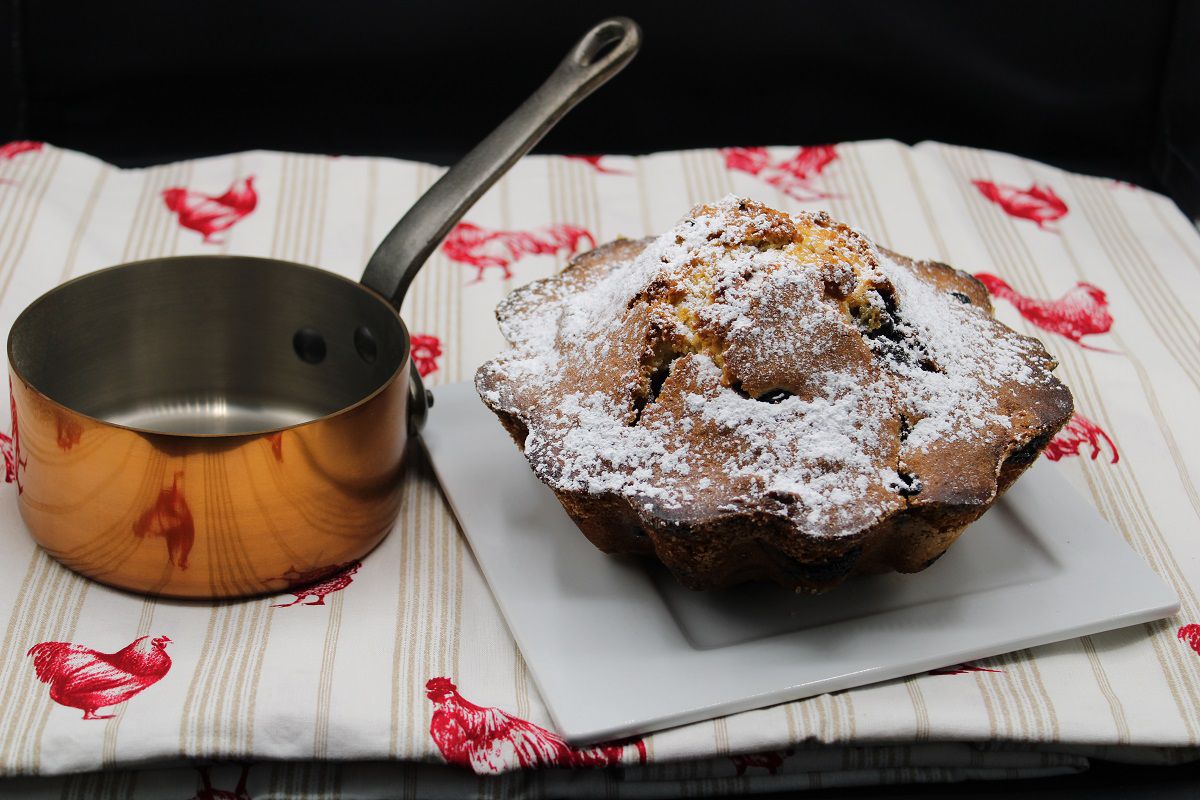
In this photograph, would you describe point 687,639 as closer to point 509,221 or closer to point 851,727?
point 851,727

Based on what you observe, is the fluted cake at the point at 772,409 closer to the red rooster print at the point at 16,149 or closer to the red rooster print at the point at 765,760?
the red rooster print at the point at 765,760

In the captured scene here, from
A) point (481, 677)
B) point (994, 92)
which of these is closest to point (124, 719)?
point (481, 677)

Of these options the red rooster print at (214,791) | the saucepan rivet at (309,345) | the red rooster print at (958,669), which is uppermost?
the saucepan rivet at (309,345)

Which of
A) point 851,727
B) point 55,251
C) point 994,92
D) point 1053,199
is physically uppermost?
point 994,92

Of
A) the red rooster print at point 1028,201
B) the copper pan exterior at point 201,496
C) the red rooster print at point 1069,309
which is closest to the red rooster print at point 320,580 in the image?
the copper pan exterior at point 201,496

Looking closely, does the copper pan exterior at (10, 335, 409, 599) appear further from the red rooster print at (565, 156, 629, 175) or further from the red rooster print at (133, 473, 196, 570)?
the red rooster print at (565, 156, 629, 175)

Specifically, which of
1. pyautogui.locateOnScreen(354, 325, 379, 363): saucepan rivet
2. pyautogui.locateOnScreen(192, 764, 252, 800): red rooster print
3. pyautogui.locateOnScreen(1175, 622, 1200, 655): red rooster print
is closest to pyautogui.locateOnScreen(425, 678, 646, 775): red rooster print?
pyautogui.locateOnScreen(192, 764, 252, 800): red rooster print

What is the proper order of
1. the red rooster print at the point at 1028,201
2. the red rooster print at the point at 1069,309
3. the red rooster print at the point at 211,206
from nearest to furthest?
the red rooster print at the point at 1069,309, the red rooster print at the point at 211,206, the red rooster print at the point at 1028,201
